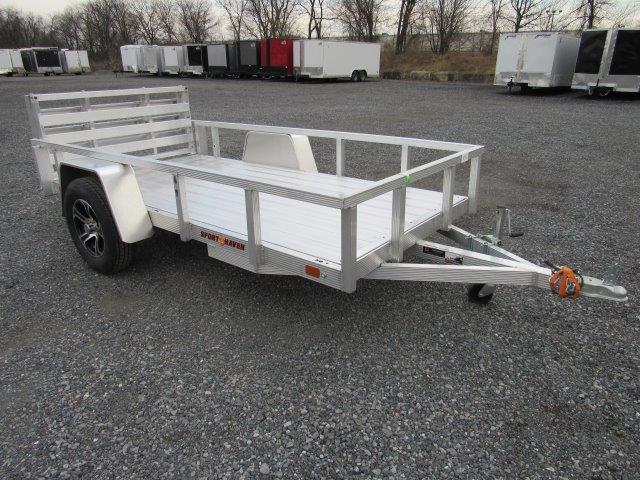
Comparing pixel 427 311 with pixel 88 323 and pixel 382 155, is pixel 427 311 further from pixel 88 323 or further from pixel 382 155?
pixel 382 155

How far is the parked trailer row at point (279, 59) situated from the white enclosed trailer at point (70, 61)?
49.3 ft

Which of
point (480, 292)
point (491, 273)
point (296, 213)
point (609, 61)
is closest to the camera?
point (491, 273)

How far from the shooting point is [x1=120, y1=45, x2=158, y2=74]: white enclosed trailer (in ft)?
136

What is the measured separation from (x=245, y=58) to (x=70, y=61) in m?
26.1

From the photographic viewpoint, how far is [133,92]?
520 cm

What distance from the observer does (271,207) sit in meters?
3.96

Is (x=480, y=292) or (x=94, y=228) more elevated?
(x=94, y=228)

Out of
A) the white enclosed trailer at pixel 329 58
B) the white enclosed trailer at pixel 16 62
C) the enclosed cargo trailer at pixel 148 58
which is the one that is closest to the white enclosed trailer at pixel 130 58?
the enclosed cargo trailer at pixel 148 58

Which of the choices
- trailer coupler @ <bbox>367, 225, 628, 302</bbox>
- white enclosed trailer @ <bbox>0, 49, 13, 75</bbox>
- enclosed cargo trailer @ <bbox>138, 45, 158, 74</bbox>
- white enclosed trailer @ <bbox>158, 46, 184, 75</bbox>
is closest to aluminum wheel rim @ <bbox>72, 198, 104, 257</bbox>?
trailer coupler @ <bbox>367, 225, 628, 302</bbox>

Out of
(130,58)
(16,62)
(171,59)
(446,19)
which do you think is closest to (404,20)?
(446,19)

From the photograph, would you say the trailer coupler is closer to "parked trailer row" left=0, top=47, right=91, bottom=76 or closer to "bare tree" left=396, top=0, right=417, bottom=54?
"bare tree" left=396, top=0, right=417, bottom=54

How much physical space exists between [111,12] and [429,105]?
249 feet

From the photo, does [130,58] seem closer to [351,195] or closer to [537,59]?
[537,59]

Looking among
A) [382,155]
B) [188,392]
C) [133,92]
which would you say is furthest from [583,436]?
[382,155]
